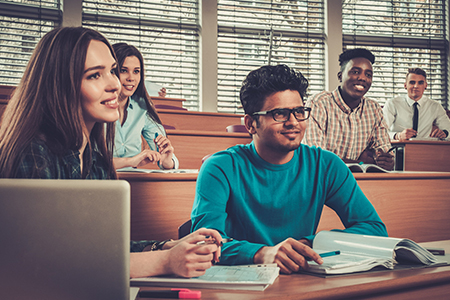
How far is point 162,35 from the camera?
5.71 meters

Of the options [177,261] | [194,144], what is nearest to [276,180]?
[177,261]

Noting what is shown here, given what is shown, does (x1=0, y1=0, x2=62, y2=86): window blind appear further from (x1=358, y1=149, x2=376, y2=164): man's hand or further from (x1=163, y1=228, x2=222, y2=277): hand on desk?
(x1=163, y1=228, x2=222, y2=277): hand on desk

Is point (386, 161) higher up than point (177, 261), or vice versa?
point (386, 161)

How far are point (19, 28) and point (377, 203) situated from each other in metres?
5.00

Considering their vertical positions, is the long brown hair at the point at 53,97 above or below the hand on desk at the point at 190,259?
above

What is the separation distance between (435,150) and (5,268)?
3573 mm

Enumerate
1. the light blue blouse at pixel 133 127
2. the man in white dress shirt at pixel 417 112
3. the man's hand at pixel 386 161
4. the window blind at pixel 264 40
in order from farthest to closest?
the window blind at pixel 264 40, the man in white dress shirt at pixel 417 112, the light blue blouse at pixel 133 127, the man's hand at pixel 386 161

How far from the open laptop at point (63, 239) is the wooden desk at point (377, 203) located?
0.95 metres

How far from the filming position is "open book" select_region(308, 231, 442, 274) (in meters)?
0.78

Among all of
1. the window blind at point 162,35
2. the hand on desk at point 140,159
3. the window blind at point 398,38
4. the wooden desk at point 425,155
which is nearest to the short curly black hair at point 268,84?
the hand on desk at point 140,159

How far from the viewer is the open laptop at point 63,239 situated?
500 millimetres

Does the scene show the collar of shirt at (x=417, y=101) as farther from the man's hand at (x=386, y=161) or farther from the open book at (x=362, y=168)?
the open book at (x=362, y=168)

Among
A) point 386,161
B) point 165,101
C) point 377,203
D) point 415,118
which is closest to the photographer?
point 377,203

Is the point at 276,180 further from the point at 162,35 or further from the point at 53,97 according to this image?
the point at 162,35
